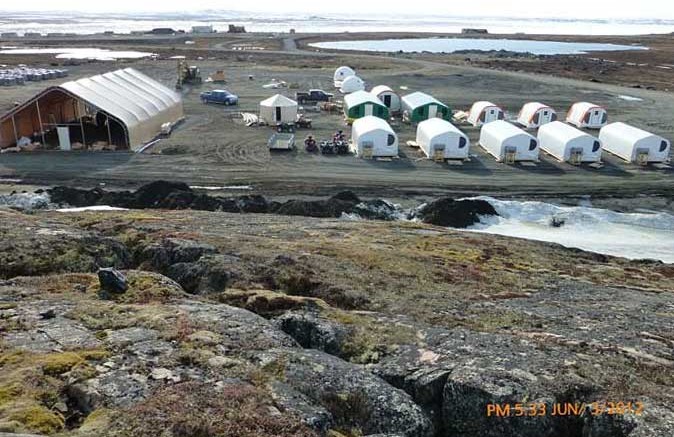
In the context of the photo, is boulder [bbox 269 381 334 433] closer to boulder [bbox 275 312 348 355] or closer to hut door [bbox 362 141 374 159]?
boulder [bbox 275 312 348 355]

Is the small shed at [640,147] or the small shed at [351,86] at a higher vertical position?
the small shed at [351,86]

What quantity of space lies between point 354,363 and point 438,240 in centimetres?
1161

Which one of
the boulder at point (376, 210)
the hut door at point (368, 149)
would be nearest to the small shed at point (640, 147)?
the hut door at point (368, 149)

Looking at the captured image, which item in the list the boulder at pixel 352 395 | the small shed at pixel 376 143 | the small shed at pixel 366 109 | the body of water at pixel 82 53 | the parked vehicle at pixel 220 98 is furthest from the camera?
the body of water at pixel 82 53

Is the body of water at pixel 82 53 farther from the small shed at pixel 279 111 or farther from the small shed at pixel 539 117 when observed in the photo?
Result: the small shed at pixel 539 117

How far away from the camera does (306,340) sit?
11.8m

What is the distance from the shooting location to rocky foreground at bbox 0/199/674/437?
8.36m

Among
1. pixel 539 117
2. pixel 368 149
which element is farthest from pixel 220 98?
pixel 539 117

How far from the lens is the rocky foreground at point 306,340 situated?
27.4ft

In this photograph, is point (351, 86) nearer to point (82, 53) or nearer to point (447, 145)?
point (447, 145)

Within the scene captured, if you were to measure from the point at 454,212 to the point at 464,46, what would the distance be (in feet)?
455

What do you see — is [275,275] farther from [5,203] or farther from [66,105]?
[66,105]

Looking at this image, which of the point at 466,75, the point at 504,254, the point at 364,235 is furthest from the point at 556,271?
the point at 466,75
